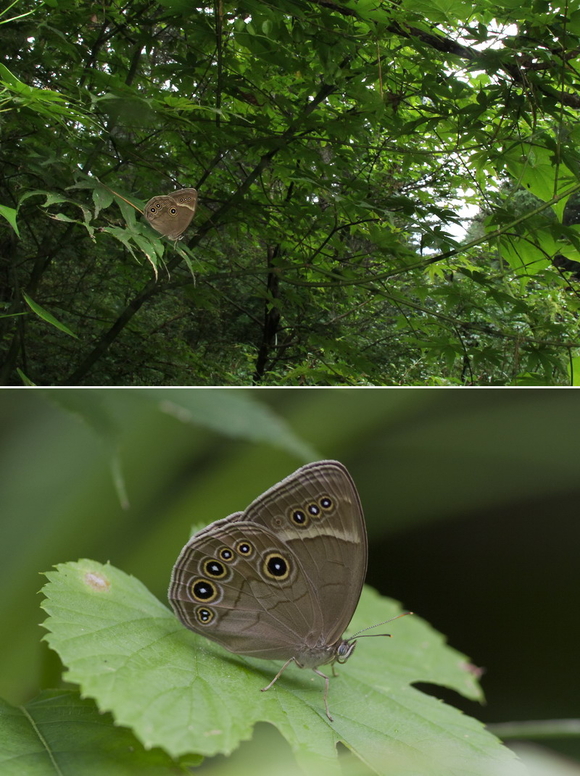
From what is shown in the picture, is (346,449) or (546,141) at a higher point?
(546,141)

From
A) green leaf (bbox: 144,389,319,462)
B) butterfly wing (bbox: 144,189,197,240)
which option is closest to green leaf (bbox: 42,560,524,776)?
green leaf (bbox: 144,389,319,462)

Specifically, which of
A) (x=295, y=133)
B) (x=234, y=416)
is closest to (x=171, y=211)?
(x=234, y=416)

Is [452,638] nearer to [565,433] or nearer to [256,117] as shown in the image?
[565,433]

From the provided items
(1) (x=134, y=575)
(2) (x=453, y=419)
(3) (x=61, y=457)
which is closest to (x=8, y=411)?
(3) (x=61, y=457)

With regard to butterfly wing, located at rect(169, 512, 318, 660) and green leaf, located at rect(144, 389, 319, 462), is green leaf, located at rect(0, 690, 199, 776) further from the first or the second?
green leaf, located at rect(144, 389, 319, 462)

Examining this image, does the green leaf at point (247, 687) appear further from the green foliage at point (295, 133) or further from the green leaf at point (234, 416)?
the green foliage at point (295, 133)

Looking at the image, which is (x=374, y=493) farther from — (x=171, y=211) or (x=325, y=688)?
(x=171, y=211)

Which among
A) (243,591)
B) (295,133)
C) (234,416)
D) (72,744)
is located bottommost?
(72,744)
